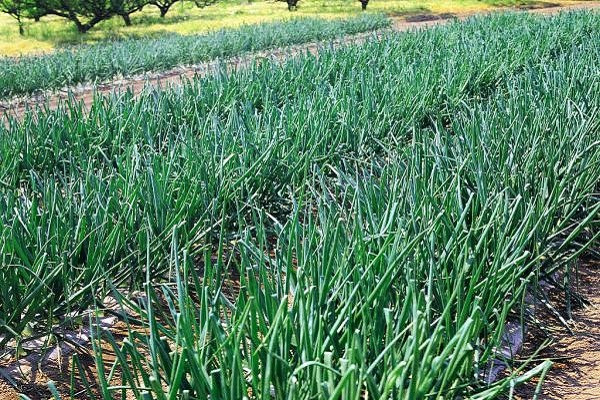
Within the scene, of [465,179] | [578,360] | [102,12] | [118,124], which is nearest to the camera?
[578,360]

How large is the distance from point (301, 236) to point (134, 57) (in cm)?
930

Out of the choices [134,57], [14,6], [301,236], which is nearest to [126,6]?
[14,6]

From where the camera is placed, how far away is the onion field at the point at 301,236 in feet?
5.11

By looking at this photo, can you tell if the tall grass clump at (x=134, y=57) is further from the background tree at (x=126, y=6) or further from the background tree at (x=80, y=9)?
the background tree at (x=126, y=6)

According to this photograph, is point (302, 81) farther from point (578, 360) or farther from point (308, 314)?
point (308, 314)

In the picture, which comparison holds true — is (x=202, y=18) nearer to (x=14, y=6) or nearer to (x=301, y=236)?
(x=14, y=6)

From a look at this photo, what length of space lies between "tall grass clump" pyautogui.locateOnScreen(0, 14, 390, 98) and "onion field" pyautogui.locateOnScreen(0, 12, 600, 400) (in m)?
4.75

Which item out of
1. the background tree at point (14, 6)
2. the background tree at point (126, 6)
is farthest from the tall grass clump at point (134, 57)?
the background tree at point (14, 6)

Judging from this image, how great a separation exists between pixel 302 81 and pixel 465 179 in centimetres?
289

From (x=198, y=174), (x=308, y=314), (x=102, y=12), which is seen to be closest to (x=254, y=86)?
(x=198, y=174)

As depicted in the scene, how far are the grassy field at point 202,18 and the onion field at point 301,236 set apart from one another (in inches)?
615

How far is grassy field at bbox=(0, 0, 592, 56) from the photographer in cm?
2055

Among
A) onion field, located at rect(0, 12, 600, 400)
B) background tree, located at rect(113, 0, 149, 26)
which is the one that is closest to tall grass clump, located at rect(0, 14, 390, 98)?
onion field, located at rect(0, 12, 600, 400)

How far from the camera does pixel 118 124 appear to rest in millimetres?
4363
